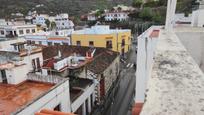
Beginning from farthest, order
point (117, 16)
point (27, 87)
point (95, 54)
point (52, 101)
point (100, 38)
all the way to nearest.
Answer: point (117, 16) < point (100, 38) < point (95, 54) < point (27, 87) < point (52, 101)

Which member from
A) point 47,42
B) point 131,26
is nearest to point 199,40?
point 47,42

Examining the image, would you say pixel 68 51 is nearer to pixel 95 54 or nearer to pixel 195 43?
pixel 95 54

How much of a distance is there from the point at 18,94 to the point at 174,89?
10.3 meters

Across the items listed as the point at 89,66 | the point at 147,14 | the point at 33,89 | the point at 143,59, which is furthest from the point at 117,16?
the point at 143,59

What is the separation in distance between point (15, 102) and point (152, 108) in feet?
31.2

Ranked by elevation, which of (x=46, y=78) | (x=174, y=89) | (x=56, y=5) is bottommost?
(x=46, y=78)

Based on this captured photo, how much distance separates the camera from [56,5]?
111 meters

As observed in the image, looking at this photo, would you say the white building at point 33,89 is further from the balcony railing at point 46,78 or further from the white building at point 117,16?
the white building at point 117,16

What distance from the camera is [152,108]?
1722mm

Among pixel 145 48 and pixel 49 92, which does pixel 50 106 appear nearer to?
pixel 49 92

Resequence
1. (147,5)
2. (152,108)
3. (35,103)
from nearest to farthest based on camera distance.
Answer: (152,108) < (35,103) < (147,5)

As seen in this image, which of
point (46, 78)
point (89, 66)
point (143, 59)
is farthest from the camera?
point (89, 66)

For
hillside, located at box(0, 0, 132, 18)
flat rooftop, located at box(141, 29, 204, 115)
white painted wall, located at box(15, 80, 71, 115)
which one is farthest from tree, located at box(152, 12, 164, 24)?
hillside, located at box(0, 0, 132, 18)

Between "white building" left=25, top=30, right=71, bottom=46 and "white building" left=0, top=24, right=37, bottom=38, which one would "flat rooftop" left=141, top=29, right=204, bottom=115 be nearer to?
"white building" left=25, top=30, right=71, bottom=46
